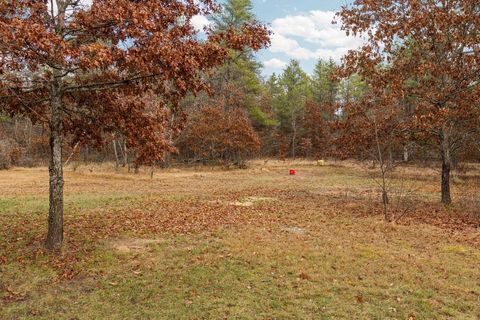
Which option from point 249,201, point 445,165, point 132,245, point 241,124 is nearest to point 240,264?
point 132,245

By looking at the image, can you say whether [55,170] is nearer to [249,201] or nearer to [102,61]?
[102,61]

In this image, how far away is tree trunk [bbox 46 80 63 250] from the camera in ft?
24.4

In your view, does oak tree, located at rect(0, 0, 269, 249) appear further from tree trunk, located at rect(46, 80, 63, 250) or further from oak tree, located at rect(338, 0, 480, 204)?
oak tree, located at rect(338, 0, 480, 204)

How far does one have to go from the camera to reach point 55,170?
751 cm

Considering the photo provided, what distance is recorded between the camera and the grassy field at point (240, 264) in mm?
5648

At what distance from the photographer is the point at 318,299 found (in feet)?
19.4

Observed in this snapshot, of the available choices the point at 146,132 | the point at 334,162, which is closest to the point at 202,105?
the point at 334,162

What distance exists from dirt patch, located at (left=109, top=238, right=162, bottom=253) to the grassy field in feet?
0.08

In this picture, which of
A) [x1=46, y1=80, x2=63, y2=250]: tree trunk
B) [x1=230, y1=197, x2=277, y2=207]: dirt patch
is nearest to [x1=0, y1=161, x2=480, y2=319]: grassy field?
[x1=46, y1=80, x2=63, y2=250]: tree trunk

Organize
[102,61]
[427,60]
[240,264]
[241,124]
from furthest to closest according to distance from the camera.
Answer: [241,124], [427,60], [240,264], [102,61]

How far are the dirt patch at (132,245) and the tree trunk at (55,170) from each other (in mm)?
1162

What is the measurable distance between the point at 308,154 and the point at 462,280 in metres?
47.1

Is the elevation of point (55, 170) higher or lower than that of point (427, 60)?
lower

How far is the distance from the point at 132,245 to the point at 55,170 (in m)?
2.35
